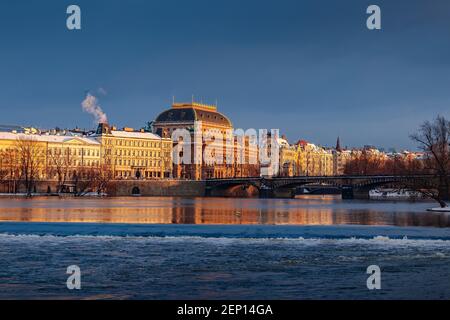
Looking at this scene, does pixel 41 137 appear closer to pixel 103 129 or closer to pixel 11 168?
pixel 103 129

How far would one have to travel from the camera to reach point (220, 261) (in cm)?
2305

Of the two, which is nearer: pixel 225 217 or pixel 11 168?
pixel 225 217

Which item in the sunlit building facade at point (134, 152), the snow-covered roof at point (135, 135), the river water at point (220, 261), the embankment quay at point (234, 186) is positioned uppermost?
the snow-covered roof at point (135, 135)

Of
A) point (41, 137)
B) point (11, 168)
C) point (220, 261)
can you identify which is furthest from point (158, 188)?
point (220, 261)

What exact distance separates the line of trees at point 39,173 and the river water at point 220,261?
74402mm

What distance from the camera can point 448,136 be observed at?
2776 inches

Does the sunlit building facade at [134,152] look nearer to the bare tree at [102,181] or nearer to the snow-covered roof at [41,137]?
the snow-covered roof at [41,137]

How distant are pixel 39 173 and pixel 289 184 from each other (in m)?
45.6

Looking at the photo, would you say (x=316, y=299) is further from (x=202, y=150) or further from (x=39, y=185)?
(x=202, y=150)

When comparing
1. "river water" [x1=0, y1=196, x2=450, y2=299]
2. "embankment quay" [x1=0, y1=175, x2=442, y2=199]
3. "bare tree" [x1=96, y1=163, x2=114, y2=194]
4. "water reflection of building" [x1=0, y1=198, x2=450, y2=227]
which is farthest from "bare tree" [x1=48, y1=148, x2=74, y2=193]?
"river water" [x1=0, y1=196, x2=450, y2=299]

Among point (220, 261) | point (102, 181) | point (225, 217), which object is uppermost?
point (102, 181)

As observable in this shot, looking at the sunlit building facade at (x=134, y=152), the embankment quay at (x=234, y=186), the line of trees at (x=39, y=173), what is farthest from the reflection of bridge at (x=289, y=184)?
the sunlit building facade at (x=134, y=152)

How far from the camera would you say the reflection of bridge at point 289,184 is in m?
108
